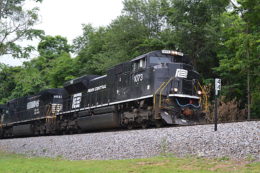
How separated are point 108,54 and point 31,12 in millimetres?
17509

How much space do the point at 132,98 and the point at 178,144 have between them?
7.13 meters

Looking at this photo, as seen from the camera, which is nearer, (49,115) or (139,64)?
(139,64)

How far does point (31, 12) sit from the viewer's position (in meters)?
16.5

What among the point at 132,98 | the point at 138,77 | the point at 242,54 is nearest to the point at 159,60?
the point at 138,77

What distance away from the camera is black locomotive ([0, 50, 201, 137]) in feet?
50.2

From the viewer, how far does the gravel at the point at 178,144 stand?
8544 millimetres

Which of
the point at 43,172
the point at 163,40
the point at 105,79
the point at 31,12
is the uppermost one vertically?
the point at 163,40

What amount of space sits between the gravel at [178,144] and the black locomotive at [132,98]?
3050 millimetres

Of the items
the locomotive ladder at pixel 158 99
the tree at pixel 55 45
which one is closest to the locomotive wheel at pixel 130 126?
the locomotive ladder at pixel 158 99

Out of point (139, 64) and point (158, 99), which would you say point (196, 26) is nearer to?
point (139, 64)

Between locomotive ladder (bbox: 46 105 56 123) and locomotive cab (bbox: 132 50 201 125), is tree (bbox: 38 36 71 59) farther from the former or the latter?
locomotive cab (bbox: 132 50 201 125)

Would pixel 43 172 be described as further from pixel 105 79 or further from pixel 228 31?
pixel 228 31

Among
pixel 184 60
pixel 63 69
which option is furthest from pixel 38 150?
pixel 63 69

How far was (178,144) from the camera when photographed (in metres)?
9.86
